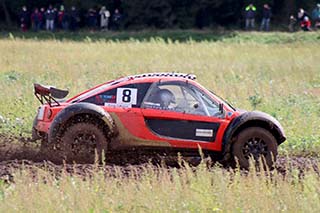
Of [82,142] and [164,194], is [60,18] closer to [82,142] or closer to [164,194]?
[82,142]

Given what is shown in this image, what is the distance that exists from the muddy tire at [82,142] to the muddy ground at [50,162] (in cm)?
25

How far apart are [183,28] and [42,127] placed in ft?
145

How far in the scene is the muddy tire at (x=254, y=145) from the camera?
11875 mm

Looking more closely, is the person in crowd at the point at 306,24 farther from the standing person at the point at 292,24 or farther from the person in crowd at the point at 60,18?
the person in crowd at the point at 60,18

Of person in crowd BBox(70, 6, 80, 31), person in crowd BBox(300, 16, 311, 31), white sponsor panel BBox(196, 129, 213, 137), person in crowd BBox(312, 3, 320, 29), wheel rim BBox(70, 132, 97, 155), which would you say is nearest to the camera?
wheel rim BBox(70, 132, 97, 155)

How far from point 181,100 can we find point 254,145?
4.23 ft

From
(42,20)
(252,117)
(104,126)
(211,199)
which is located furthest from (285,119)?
(42,20)

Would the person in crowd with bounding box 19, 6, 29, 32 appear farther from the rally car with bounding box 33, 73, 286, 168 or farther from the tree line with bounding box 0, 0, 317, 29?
the rally car with bounding box 33, 73, 286, 168

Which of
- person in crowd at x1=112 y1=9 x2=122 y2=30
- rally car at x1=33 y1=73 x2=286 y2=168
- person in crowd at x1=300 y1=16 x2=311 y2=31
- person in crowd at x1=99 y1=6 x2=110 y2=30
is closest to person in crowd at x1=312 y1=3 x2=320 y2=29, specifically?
person in crowd at x1=300 y1=16 x2=311 y2=31

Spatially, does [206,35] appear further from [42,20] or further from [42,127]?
[42,127]

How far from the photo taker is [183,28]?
184ft

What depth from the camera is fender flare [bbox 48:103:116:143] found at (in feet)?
38.5

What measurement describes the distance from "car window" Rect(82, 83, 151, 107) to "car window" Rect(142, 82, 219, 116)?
0.34ft

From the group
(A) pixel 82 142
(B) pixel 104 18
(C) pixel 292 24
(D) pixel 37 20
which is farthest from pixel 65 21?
(A) pixel 82 142
